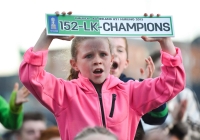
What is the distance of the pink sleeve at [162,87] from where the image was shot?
3416 mm

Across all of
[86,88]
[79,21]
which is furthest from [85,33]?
[86,88]

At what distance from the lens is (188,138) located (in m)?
6.04

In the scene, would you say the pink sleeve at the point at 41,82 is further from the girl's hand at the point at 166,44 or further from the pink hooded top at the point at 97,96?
the girl's hand at the point at 166,44

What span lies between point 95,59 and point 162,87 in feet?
1.24

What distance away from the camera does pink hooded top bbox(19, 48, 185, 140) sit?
130 inches

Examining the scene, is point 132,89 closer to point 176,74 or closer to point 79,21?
point 176,74

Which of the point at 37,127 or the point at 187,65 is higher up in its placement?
the point at 187,65

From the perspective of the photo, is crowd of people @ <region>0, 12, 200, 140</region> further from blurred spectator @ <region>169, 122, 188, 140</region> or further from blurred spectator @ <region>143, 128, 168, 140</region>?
blurred spectator @ <region>169, 122, 188, 140</region>

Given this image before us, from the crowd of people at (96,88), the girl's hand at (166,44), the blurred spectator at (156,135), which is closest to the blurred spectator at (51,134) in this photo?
the blurred spectator at (156,135)

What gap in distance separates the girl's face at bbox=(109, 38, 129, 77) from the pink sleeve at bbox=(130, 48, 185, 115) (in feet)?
2.35

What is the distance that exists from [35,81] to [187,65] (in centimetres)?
484

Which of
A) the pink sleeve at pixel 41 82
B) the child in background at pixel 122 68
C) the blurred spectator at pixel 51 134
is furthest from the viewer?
the blurred spectator at pixel 51 134

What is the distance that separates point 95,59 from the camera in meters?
3.42

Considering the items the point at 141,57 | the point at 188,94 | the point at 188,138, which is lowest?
the point at 188,138
